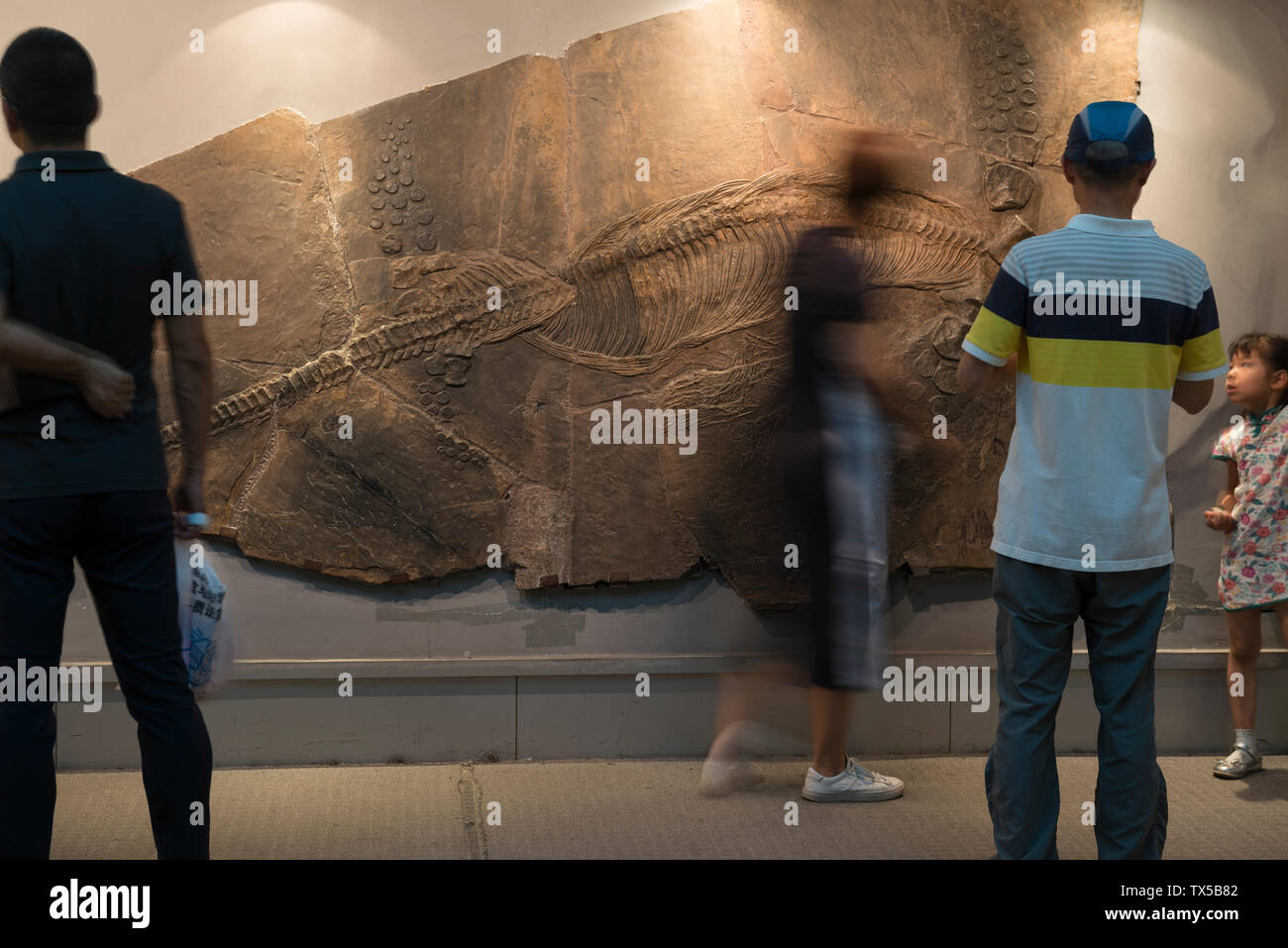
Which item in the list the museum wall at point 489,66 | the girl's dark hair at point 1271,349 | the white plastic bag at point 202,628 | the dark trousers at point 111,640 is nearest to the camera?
the dark trousers at point 111,640

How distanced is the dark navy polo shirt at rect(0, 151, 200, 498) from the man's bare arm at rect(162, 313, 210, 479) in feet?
0.30

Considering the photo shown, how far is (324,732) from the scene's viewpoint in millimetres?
3512

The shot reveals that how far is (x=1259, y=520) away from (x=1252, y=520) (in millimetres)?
18

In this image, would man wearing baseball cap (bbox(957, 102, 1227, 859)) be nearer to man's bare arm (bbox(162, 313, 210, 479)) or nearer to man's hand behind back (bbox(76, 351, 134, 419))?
man's bare arm (bbox(162, 313, 210, 479))

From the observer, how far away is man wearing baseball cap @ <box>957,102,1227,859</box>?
225 centimetres

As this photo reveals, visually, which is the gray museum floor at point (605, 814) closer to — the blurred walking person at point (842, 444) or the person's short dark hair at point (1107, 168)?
the blurred walking person at point (842, 444)

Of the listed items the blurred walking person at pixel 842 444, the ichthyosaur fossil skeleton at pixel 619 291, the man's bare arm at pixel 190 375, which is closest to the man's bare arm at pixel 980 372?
the blurred walking person at pixel 842 444

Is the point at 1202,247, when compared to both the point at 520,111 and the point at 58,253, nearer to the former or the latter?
the point at 520,111

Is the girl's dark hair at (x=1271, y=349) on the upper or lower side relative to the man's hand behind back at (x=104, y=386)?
upper

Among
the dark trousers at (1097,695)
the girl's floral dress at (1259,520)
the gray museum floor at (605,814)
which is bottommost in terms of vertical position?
the gray museum floor at (605,814)

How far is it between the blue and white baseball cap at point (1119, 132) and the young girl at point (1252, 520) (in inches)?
57.9

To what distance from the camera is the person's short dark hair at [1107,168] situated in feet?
7.46

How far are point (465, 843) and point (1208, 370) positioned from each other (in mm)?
2005

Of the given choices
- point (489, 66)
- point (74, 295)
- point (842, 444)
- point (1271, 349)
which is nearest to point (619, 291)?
point (489, 66)
